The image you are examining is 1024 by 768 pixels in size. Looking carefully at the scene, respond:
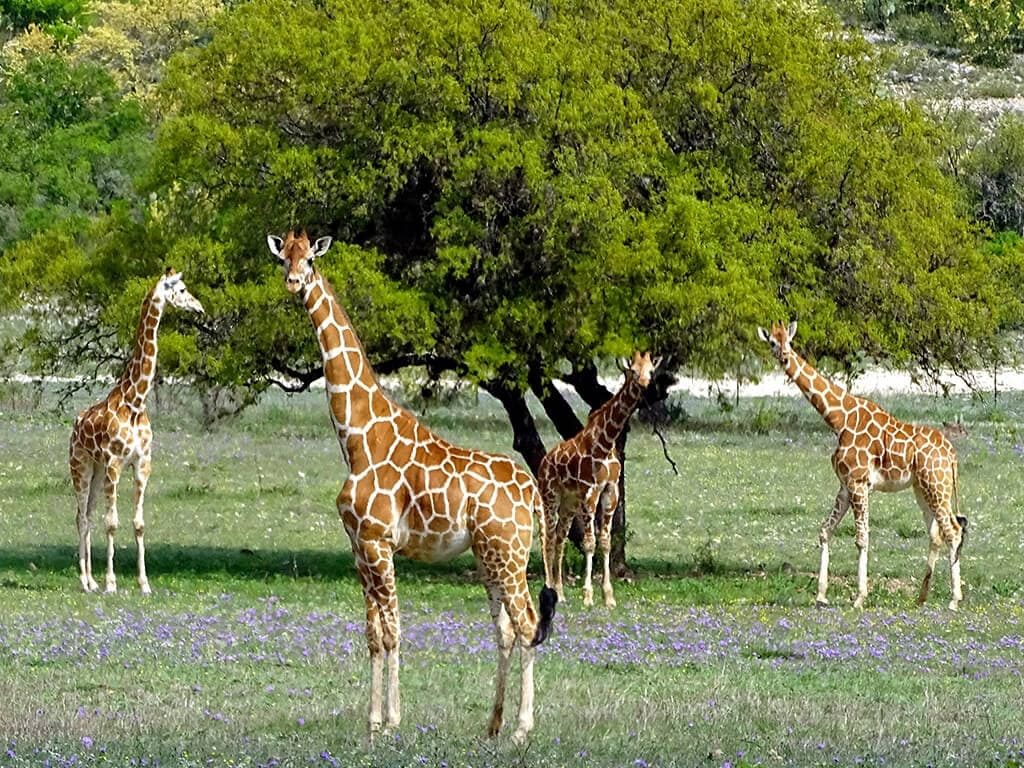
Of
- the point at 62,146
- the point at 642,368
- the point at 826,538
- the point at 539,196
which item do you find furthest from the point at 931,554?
the point at 62,146

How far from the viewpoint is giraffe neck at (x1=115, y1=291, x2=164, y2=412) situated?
20.4 metres

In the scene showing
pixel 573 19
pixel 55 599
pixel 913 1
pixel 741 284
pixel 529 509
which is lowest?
pixel 55 599

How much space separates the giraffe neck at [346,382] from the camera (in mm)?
12031

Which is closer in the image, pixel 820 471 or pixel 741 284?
pixel 741 284

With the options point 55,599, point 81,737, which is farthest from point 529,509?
point 55,599

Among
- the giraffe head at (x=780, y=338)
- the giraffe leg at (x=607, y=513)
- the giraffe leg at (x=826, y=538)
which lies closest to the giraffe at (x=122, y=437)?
the giraffe leg at (x=607, y=513)

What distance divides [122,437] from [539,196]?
5.41 meters

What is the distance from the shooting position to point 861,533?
2066 cm

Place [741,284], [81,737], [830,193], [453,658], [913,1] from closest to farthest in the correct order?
[81,737] → [453,658] → [741,284] → [830,193] → [913,1]

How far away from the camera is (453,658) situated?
1540 cm

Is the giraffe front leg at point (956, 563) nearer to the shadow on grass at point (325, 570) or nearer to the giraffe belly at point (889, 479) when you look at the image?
the giraffe belly at point (889, 479)

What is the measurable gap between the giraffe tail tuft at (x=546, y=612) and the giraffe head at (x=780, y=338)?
9.48 meters

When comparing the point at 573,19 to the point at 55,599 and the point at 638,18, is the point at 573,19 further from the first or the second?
the point at 55,599

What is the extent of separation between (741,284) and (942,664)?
6150 mm
